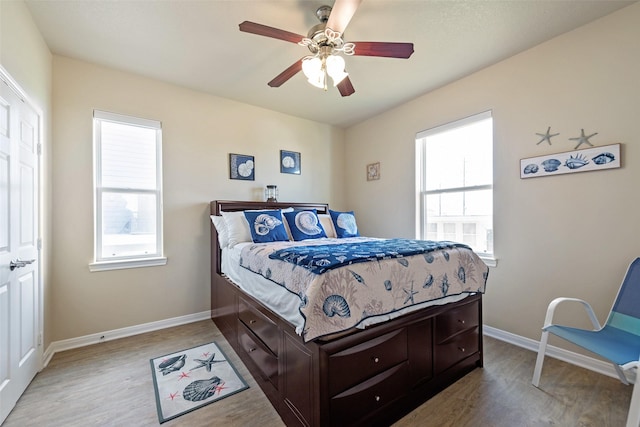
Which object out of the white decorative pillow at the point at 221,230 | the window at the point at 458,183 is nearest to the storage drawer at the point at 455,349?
the window at the point at 458,183

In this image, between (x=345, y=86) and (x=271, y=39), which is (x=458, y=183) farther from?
(x=271, y=39)

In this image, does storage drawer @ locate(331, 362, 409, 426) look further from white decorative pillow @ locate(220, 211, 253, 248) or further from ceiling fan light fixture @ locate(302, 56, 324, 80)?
ceiling fan light fixture @ locate(302, 56, 324, 80)

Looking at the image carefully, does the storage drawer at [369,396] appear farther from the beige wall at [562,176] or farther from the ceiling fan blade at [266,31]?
the ceiling fan blade at [266,31]

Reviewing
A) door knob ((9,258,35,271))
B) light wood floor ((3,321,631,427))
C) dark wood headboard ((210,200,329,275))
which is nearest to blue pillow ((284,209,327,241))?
dark wood headboard ((210,200,329,275))

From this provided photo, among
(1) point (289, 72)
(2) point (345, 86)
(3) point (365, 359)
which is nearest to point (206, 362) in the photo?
(3) point (365, 359)

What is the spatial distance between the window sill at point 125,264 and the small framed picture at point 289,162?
1978mm

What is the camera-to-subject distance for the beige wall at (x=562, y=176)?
2035 millimetres

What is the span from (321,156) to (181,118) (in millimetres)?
2102

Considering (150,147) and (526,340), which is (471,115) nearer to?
(526,340)

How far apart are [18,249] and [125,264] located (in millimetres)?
1044

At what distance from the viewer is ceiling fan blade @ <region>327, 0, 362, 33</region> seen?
Result: 152cm

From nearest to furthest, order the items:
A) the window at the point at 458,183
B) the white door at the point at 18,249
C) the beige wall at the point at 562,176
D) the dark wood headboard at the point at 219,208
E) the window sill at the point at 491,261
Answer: the white door at the point at 18,249
the beige wall at the point at 562,176
the window sill at the point at 491,261
the window at the point at 458,183
the dark wood headboard at the point at 219,208

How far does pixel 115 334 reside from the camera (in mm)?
2756

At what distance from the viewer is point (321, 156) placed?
4414mm
